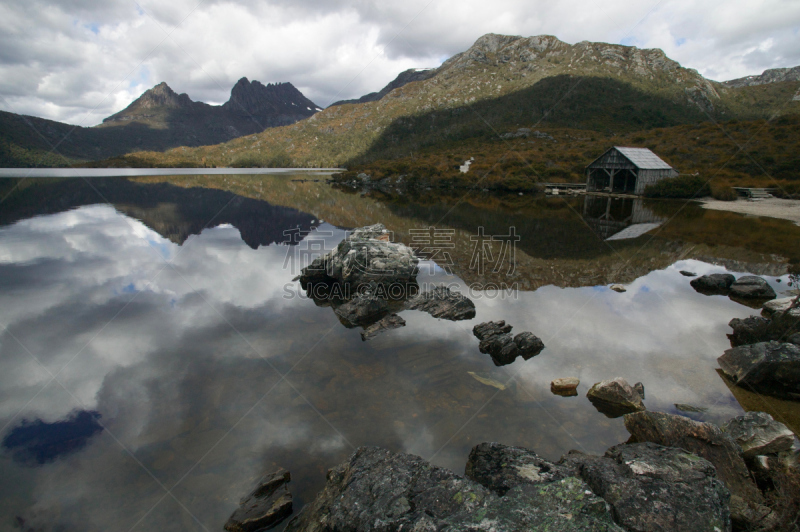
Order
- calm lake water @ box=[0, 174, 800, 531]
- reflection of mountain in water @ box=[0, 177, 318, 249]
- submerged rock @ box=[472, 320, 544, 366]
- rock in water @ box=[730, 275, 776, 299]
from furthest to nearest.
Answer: reflection of mountain in water @ box=[0, 177, 318, 249]
rock in water @ box=[730, 275, 776, 299]
submerged rock @ box=[472, 320, 544, 366]
calm lake water @ box=[0, 174, 800, 531]

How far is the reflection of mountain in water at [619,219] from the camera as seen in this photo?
69.9 ft

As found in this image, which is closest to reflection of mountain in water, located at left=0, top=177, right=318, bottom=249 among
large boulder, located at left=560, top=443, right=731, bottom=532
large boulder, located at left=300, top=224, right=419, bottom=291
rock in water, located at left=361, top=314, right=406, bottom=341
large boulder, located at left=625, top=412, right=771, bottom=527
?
large boulder, located at left=300, top=224, right=419, bottom=291

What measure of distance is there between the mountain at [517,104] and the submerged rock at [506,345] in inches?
4045

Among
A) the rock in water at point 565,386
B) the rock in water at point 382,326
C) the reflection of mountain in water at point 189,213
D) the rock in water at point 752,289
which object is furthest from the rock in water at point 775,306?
the reflection of mountain in water at point 189,213

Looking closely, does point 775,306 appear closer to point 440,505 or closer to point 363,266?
point 440,505

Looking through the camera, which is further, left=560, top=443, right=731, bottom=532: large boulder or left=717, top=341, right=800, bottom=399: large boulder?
left=717, top=341, right=800, bottom=399: large boulder

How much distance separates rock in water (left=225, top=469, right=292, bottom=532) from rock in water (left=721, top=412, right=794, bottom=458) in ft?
19.5

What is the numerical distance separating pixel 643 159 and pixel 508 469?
49183mm

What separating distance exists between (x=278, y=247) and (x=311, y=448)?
14.3m

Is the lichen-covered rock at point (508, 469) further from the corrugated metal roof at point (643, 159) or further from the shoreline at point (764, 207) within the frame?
the corrugated metal roof at point (643, 159)

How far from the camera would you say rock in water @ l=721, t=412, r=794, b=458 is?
4633mm

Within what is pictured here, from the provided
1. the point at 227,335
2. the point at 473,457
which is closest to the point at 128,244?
the point at 227,335

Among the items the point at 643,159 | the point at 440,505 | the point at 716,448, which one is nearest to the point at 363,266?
the point at 440,505

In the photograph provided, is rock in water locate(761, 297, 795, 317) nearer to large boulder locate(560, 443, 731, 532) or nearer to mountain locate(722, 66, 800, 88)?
large boulder locate(560, 443, 731, 532)
